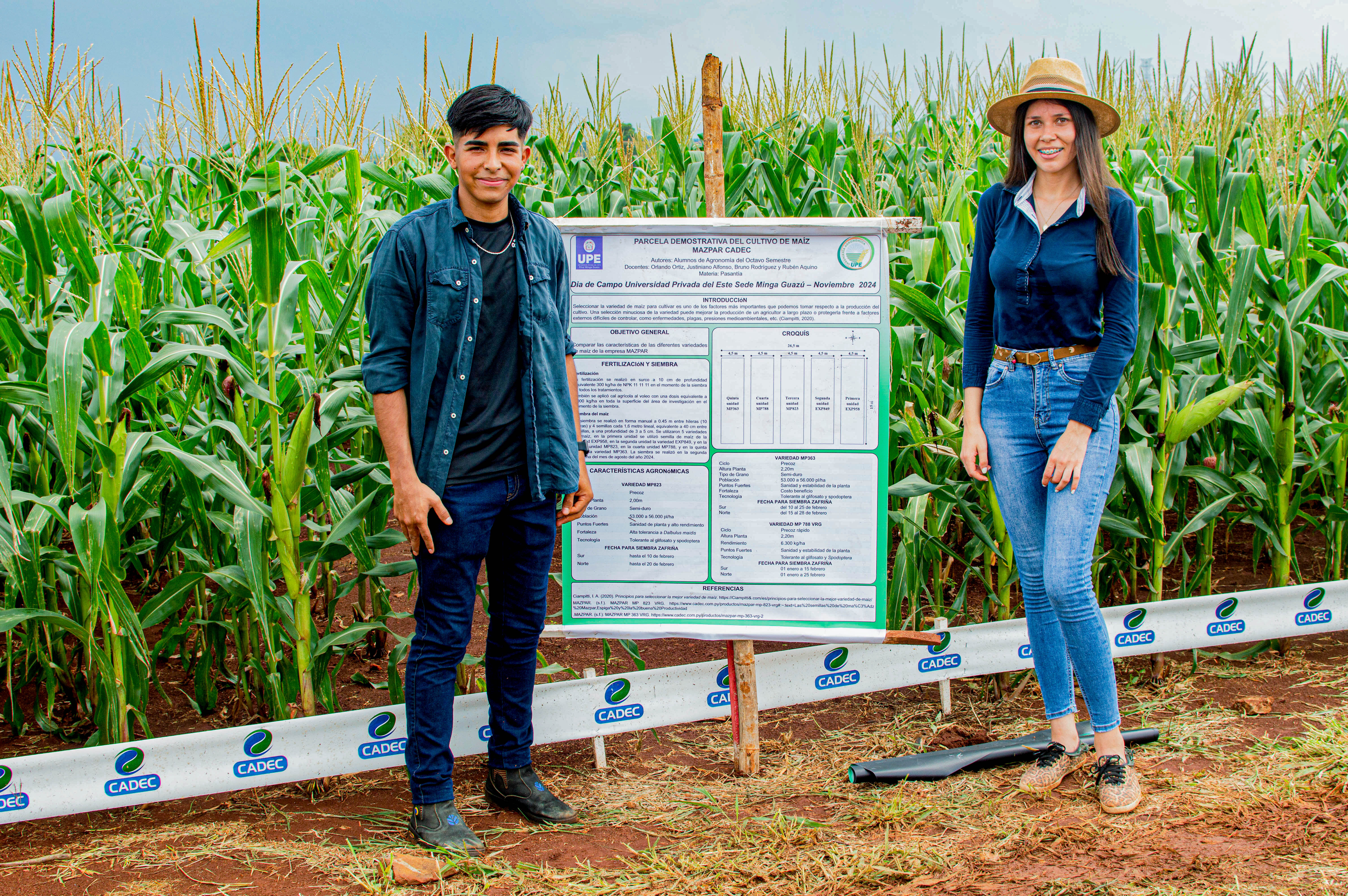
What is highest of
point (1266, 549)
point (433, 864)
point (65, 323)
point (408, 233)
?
point (408, 233)

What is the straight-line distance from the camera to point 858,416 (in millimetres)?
3051

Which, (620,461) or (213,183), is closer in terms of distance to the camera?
(620,461)

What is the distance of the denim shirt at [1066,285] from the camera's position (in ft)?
8.50

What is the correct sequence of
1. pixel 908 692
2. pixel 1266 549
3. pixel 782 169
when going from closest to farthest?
1. pixel 908 692
2. pixel 1266 549
3. pixel 782 169

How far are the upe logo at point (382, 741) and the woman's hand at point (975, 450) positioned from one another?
6.36 ft

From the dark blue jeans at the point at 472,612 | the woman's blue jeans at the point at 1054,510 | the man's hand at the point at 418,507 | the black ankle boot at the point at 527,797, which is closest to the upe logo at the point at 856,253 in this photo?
the woman's blue jeans at the point at 1054,510

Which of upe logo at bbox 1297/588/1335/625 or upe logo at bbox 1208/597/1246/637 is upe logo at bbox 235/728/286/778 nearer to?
upe logo at bbox 1208/597/1246/637

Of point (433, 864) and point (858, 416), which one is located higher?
point (858, 416)

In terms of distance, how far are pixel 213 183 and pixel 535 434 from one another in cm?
325

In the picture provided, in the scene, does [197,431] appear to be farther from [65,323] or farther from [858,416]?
[858,416]

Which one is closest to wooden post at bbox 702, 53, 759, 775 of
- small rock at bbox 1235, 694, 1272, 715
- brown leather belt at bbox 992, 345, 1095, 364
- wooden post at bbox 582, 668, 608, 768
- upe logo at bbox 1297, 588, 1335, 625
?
wooden post at bbox 582, 668, 608, 768

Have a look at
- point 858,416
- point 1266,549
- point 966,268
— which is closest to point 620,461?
point 858,416

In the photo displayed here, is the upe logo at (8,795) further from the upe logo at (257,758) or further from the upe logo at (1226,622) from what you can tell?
the upe logo at (1226,622)

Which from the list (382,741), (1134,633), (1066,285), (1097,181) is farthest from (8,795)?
(1134,633)
